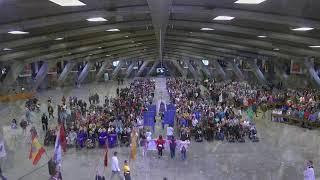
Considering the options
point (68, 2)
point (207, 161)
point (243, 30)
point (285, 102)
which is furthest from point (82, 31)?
point (285, 102)

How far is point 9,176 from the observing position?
15961 millimetres

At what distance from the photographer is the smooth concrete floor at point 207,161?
1630cm

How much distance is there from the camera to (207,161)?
18.5 m

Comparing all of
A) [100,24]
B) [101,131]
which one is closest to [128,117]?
[101,131]

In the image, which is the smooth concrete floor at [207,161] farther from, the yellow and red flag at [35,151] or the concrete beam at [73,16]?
the concrete beam at [73,16]

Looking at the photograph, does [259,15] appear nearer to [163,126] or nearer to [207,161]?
[207,161]

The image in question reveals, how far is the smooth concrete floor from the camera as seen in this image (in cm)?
1630

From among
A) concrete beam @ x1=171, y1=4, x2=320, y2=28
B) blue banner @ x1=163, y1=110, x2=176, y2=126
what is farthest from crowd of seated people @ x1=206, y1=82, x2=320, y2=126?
concrete beam @ x1=171, y1=4, x2=320, y2=28

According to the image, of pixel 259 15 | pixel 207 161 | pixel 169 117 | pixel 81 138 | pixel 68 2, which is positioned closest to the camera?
pixel 68 2

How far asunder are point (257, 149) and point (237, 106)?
48.6ft

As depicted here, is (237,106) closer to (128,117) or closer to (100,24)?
(128,117)

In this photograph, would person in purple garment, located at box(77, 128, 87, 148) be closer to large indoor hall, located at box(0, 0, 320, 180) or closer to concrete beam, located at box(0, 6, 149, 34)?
large indoor hall, located at box(0, 0, 320, 180)

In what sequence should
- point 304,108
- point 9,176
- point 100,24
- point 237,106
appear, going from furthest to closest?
point 237,106 < point 304,108 < point 100,24 < point 9,176

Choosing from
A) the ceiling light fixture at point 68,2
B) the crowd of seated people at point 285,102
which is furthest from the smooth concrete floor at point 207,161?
the ceiling light fixture at point 68,2
